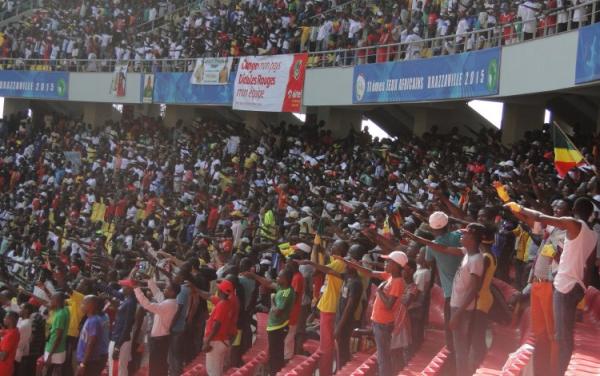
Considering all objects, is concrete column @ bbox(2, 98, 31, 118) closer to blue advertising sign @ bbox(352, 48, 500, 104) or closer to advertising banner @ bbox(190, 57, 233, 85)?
advertising banner @ bbox(190, 57, 233, 85)

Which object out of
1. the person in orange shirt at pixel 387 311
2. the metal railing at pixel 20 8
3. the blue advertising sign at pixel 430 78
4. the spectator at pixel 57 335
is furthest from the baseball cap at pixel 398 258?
the metal railing at pixel 20 8

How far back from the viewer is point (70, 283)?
40.6 ft

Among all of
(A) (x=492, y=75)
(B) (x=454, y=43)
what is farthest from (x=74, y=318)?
(B) (x=454, y=43)

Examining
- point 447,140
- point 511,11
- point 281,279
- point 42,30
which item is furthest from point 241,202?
point 42,30

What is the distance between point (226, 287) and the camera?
863 cm

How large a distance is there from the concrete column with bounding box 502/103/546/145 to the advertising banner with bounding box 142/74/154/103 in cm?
1111

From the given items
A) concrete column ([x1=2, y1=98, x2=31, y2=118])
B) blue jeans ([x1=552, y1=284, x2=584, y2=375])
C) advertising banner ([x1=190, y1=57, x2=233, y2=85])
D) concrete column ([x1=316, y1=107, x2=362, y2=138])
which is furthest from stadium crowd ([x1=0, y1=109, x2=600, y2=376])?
concrete column ([x1=2, y1=98, x2=31, y2=118])

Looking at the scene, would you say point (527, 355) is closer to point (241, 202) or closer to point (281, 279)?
point (281, 279)

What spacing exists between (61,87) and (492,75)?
56.6ft

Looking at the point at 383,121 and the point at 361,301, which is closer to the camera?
the point at 361,301

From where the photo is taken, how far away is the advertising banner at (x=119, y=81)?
1117 inches

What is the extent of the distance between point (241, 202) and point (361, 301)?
9618mm

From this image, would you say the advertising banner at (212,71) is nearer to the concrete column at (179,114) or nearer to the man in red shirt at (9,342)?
the concrete column at (179,114)

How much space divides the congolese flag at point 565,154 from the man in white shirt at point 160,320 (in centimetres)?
376
